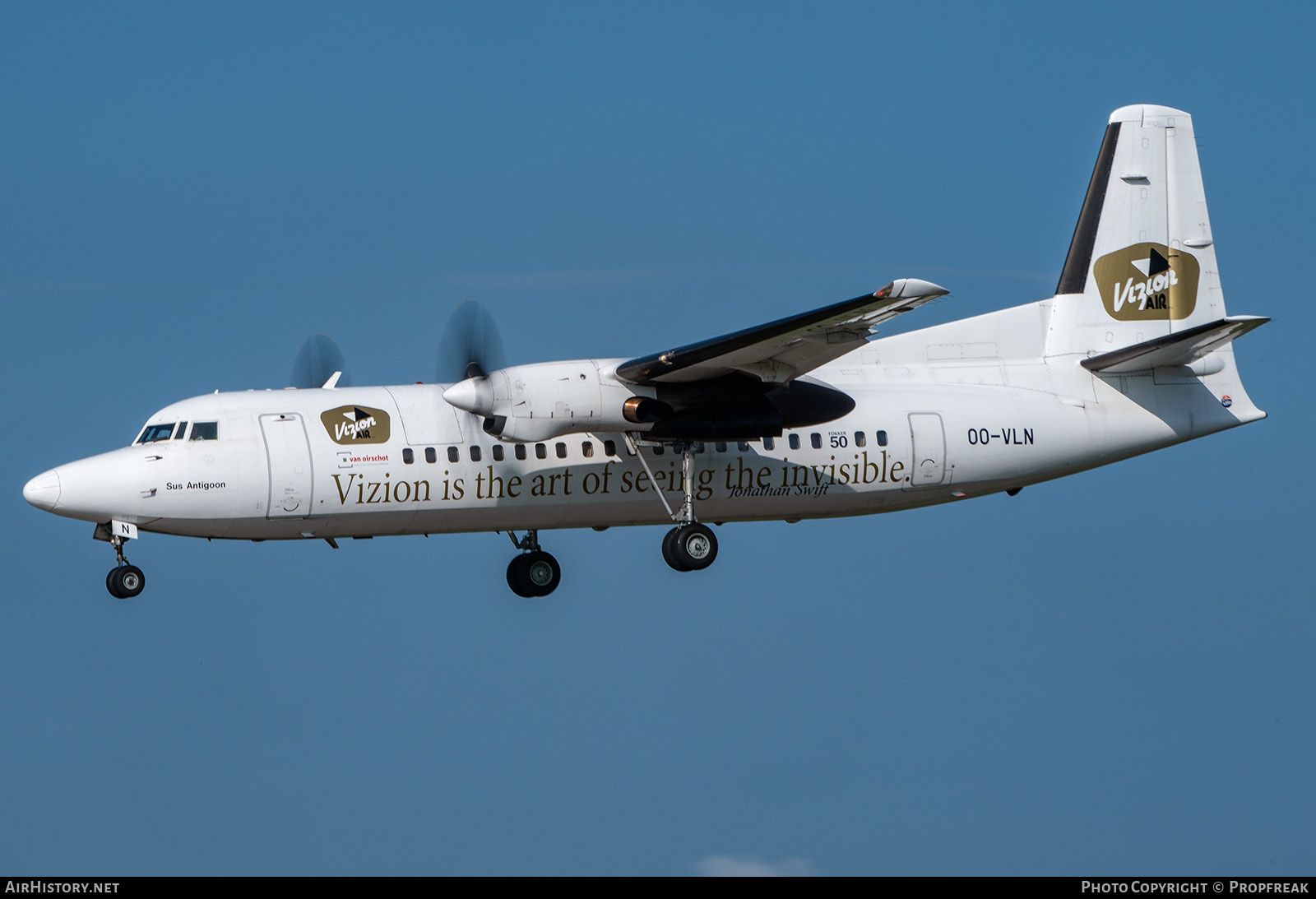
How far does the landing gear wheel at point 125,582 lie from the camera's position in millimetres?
19703

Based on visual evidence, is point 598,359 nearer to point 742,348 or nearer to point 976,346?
point 742,348

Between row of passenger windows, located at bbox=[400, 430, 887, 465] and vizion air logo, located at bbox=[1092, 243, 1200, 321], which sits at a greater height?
vizion air logo, located at bbox=[1092, 243, 1200, 321]

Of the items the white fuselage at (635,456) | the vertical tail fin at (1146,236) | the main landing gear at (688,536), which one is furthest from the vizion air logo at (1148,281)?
the main landing gear at (688,536)

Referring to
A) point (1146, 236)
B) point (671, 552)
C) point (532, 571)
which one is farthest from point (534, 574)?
point (1146, 236)

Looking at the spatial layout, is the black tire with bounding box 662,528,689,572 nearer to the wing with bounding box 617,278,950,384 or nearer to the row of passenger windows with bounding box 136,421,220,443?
the wing with bounding box 617,278,950,384

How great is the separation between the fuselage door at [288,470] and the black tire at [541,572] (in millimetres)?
3615

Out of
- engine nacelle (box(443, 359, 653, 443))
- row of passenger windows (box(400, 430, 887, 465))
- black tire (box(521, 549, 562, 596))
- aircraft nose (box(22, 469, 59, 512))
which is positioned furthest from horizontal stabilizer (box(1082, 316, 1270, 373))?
aircraft nose (box(22, 469, 59, 512))

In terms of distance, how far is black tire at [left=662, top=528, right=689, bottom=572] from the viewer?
2111cm

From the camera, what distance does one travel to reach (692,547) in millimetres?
21125

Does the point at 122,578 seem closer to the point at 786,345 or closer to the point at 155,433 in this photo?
the point at 155,433

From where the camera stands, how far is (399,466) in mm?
20375

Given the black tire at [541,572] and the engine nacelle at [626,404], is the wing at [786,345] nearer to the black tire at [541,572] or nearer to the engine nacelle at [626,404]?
the engine nacelle at [626,404]

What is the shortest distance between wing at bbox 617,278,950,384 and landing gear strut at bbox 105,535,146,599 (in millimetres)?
6004

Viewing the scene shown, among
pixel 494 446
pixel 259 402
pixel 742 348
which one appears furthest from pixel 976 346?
pixel 259 402
